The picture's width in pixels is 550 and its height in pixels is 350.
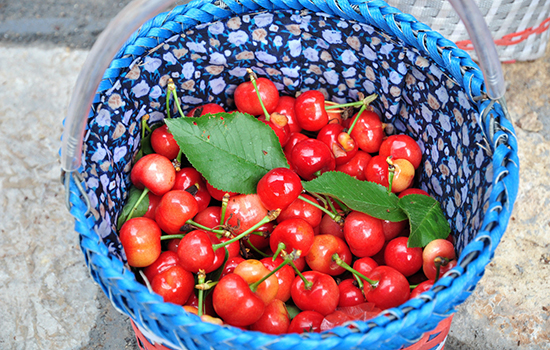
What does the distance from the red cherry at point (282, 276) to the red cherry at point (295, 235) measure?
32mm

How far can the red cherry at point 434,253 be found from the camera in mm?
799

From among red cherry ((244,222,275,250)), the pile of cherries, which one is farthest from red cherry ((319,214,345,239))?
red cherry ((244,222,275,250))

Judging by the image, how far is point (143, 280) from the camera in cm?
88

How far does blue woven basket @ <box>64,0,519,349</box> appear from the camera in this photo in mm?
607

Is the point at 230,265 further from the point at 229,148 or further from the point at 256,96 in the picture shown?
the point at 256,96

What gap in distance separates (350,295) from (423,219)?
0.19m

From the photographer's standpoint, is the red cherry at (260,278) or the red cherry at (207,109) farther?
the red cherry at (207,109)

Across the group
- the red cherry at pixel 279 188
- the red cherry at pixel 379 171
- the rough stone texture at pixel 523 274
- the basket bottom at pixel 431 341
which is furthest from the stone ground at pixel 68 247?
the red cherry at pixel 279 188

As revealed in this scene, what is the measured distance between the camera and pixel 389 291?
76 centimetres

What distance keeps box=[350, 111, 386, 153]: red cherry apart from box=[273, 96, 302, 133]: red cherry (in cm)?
13

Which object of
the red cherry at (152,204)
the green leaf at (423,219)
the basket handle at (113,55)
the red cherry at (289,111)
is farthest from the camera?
the red cherry at (289,111)

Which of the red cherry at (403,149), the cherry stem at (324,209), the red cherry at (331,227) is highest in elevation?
the red cherry at (403,149)

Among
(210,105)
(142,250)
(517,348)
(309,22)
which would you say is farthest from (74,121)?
(517,348)

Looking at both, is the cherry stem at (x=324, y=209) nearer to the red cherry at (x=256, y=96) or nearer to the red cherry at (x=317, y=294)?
the red cherry at (x=317, y=294)
